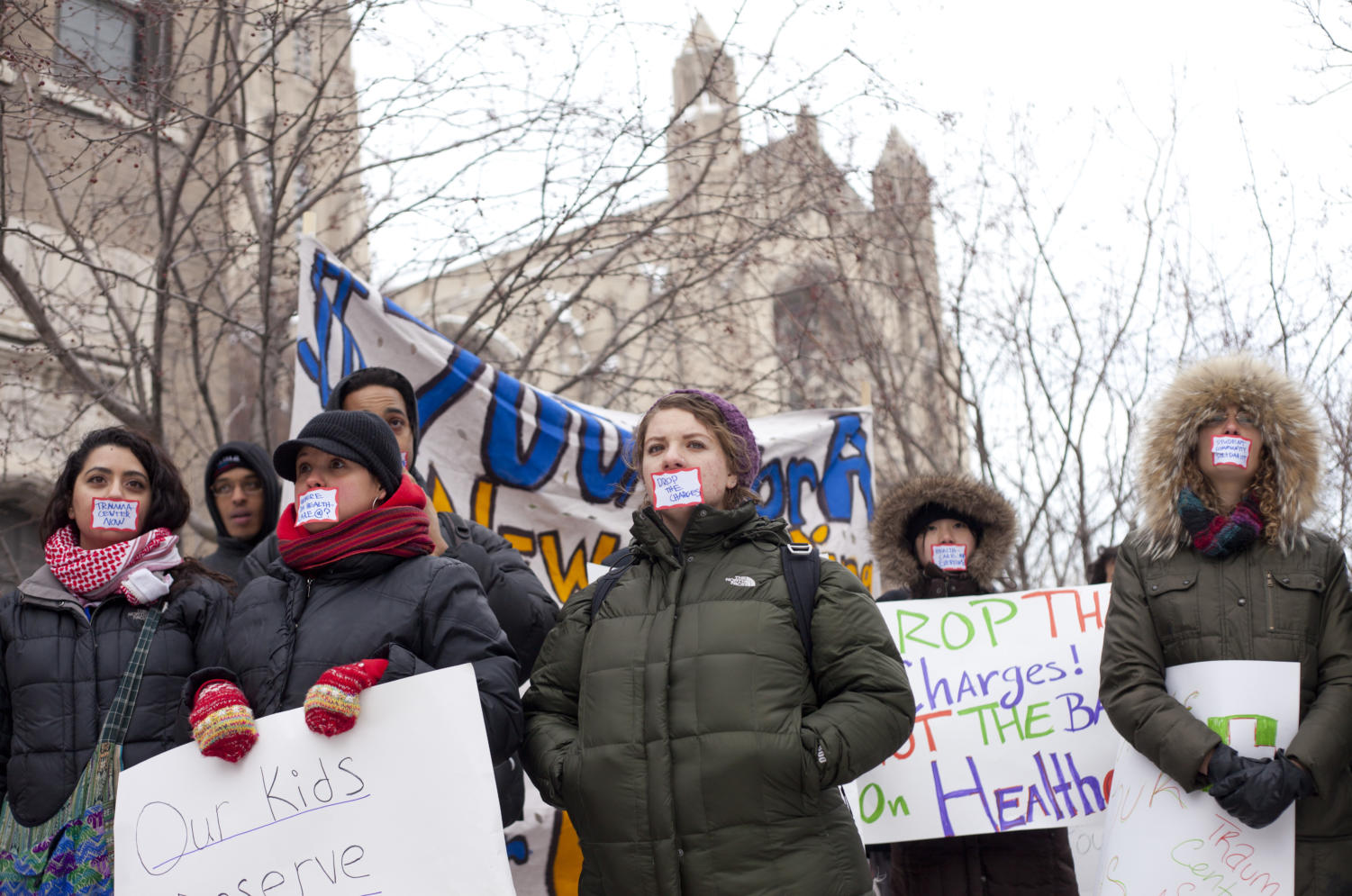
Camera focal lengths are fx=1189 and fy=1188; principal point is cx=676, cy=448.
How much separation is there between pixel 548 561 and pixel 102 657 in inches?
102

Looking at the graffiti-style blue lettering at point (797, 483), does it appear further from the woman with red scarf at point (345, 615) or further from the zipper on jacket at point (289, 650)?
the zipper on jacket at point (289, 650)

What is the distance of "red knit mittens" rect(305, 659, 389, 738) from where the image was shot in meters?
2.38

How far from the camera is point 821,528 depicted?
652 cm

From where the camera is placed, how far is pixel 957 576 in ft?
15.3

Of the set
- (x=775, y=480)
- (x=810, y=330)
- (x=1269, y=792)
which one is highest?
(x=810, y=330)

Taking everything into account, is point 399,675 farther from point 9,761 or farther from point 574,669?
point 9,761

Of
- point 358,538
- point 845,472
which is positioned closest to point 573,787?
point 358,538

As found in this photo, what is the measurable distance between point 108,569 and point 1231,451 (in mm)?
3011

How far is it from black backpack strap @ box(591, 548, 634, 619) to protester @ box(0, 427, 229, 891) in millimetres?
923

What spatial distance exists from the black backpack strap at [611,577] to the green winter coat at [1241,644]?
4.63 feet

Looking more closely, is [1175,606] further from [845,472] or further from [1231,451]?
[845,472]

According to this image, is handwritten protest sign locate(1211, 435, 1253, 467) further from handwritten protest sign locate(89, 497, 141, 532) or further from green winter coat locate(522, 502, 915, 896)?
handwritten protest sign locate(89, 497, 141, 532)

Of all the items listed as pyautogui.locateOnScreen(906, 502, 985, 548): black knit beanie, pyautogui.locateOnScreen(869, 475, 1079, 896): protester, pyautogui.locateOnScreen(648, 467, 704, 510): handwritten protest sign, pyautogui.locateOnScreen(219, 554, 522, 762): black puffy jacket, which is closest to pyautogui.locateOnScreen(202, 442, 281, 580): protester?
pyautogui.locateOnScreen(219, 554, 522, 762): black puffy jacket

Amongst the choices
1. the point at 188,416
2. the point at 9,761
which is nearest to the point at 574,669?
the point at 9,761
